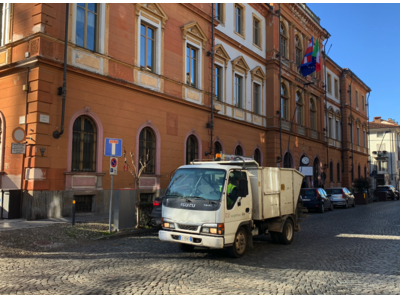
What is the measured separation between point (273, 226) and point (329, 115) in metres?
35.4

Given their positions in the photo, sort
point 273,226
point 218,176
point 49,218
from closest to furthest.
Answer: point 218,176
point 273,226
point 49,218

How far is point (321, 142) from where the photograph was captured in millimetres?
38688

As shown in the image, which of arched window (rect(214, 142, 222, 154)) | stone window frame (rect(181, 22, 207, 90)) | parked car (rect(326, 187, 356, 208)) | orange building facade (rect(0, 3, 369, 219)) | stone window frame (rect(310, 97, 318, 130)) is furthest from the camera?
stone window frame (rect(310, 97, 318, 130))

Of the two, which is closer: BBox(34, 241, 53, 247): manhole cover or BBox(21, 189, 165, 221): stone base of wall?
BBox(34, 241, 53, 247): manhole cover

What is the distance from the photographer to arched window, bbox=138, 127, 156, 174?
57.7ft

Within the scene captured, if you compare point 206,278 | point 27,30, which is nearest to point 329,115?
point 27,30

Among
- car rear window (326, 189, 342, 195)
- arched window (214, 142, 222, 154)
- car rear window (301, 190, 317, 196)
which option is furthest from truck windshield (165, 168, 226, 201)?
car rear window (326, 189, 342, 195)

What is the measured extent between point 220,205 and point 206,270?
1379mm

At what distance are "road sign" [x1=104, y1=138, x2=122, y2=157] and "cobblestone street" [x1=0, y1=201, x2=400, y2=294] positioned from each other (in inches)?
111

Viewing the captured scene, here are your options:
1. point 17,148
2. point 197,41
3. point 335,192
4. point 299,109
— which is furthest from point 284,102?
point 17,148

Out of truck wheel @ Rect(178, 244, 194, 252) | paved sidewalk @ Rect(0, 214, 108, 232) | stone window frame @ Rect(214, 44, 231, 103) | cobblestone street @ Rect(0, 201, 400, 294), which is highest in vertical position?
stone window frame @ Rect(214, 44, 231, 103)

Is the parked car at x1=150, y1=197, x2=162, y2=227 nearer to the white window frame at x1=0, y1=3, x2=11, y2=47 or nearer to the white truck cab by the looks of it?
the white truck cab

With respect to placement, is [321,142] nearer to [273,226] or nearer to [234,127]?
[234,127]

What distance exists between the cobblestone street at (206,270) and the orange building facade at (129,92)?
4.16m
